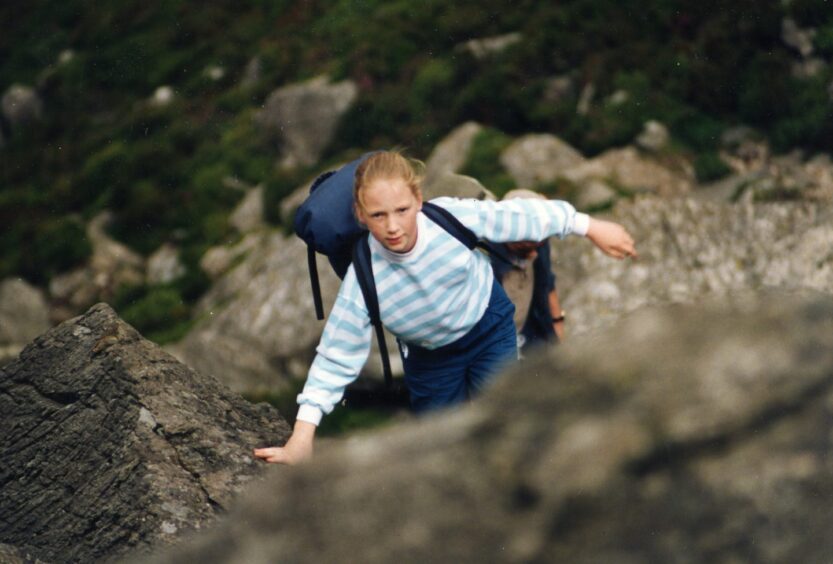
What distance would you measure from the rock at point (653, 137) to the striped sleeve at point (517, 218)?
8278 mm

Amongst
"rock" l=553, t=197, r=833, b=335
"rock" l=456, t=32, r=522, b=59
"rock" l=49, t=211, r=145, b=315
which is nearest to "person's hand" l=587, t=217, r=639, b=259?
"rock" l=553, t=197, r=833, b=335

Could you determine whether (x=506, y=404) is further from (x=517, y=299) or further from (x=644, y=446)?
(x=517, y=299)

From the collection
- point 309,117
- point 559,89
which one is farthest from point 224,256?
A: point 559,89

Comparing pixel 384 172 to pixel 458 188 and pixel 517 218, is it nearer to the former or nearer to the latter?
pixel 517 218

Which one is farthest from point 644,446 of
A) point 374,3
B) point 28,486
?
point 374,3

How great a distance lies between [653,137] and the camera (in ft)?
44.1

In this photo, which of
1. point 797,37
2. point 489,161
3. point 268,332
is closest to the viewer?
point 268,332

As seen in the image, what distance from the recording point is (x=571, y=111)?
1439 cm

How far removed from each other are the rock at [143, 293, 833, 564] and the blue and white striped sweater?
11.0ft

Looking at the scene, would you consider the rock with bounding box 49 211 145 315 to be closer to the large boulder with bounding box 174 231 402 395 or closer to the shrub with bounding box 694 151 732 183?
the large boulder with bounding box 174 231 402 395

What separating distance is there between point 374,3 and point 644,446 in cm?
1817

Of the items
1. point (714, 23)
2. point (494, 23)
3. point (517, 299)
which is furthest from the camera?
point (494, 23)

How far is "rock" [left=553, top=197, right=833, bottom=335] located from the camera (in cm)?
960

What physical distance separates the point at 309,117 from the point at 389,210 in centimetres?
1255
